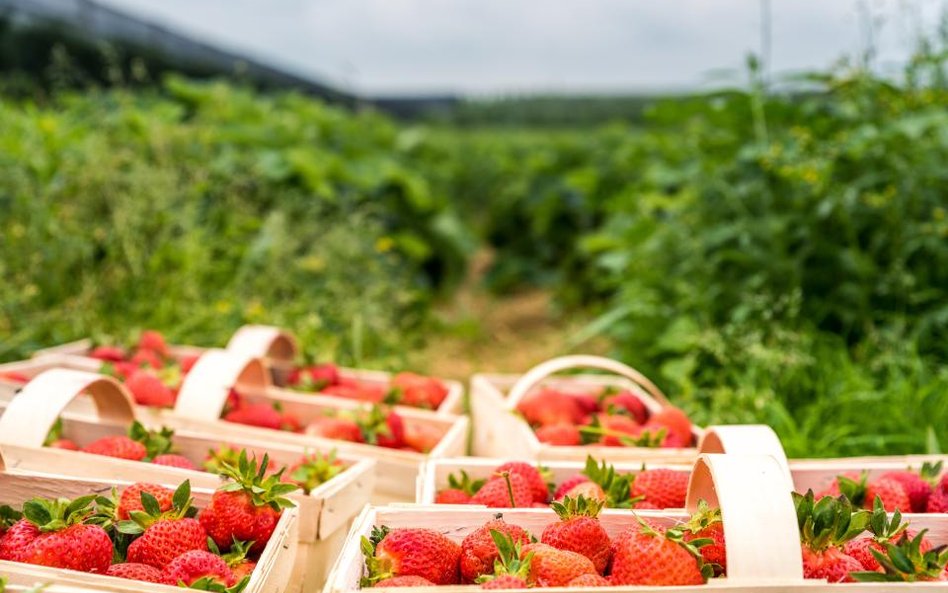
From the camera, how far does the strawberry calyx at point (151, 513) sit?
1480mm

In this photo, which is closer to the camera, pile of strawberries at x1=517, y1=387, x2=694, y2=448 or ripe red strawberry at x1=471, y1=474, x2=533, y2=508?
ripe red strawberry at x1=471, y1=474, x2=533, y2=508

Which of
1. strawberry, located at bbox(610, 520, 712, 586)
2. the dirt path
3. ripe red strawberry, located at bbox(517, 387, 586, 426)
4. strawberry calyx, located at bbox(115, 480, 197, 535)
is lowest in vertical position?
strawberry, located at bbox(610, 520, 712, 586)

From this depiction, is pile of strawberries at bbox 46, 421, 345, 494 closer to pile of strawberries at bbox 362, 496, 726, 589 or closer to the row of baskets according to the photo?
the row of baskets

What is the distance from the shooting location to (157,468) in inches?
70.4

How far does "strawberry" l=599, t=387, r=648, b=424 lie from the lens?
256 cm

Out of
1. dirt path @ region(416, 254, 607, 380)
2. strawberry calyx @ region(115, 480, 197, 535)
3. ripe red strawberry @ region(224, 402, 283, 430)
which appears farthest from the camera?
dirt path @ region(416, 254, 607, 380)

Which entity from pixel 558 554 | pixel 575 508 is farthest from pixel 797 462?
pixel 558 554

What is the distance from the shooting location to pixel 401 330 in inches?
215

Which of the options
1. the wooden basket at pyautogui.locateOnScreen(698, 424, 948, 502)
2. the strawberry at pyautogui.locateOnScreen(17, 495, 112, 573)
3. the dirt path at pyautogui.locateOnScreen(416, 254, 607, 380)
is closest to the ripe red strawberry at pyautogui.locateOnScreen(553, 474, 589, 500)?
the wooden basket at pyautogui.locateOnScreen(698, 424, 948, 502)

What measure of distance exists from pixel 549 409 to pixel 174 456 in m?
1.00

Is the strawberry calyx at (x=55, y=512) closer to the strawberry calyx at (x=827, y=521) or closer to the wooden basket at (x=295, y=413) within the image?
the wooden basket at (x=295, y=413)

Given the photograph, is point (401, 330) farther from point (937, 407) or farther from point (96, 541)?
point (96, 541)

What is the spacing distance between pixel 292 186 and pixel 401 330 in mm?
1148

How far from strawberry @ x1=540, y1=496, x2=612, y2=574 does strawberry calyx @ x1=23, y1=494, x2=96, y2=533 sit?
77cm
